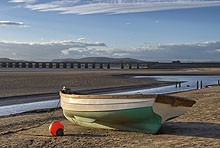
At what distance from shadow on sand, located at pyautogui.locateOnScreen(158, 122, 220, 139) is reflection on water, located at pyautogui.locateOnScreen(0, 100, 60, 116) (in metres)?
7.87

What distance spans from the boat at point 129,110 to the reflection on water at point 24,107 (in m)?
6.52

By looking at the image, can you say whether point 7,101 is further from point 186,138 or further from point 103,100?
point 186,138

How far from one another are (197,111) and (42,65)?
352ft

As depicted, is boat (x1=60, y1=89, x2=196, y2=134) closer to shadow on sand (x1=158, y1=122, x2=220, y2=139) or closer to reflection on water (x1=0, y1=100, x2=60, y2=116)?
shadow on sand (x1=158, y1=122, x2=220, y2=139)

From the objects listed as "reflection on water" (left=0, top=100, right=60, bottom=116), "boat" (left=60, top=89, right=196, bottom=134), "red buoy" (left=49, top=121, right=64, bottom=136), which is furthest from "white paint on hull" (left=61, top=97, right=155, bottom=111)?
"reflection on water" (left=0, top=100, right=60, bottom=116)

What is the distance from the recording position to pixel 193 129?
11633 millimetres

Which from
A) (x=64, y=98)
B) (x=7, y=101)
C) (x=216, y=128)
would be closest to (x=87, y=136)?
(x=64, y=98)

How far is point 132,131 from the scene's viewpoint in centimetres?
1124

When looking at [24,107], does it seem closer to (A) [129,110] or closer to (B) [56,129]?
(B) [56,129]

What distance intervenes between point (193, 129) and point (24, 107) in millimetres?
10329

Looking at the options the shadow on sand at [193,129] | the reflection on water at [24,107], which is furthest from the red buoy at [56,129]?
the reflection on water at [24,107]

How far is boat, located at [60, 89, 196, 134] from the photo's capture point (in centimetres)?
1041

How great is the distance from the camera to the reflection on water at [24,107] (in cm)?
1795

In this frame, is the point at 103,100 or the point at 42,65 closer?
the point at 103,100
